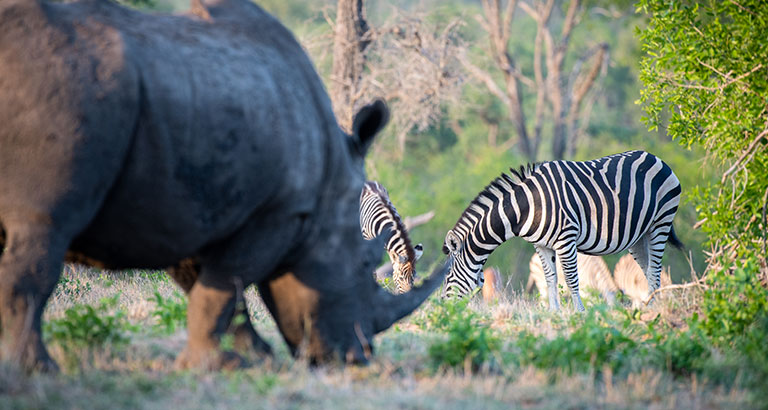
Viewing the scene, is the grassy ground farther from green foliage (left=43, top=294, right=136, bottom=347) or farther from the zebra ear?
the zebra ear

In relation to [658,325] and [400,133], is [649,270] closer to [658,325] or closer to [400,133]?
[658,325]

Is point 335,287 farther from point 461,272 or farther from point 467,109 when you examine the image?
point 467,109

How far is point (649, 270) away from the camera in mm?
11531

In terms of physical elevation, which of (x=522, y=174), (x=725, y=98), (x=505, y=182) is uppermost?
(x=725, y=98)

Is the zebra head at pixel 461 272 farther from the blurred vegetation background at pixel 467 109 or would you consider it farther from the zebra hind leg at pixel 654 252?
the zebra hind leg at pixel 654 252

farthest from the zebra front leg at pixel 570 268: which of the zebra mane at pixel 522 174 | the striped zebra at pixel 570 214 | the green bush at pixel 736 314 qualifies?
the green bush at pixel 736 314

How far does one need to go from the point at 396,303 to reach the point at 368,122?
1.21 metres

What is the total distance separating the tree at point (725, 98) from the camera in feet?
23.8

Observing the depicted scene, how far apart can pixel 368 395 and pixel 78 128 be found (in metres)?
2.06

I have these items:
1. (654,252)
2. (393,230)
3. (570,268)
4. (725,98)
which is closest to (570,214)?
(570,268)

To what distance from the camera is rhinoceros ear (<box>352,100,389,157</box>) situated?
5.45m

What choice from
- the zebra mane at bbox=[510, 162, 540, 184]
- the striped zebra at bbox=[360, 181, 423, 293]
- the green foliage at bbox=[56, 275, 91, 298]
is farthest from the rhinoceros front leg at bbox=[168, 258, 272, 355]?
the striped zebra at bbox=[360, 181, 423, 293]

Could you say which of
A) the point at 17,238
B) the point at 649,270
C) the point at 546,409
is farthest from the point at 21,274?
the point at 649,270

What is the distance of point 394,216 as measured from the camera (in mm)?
12578
